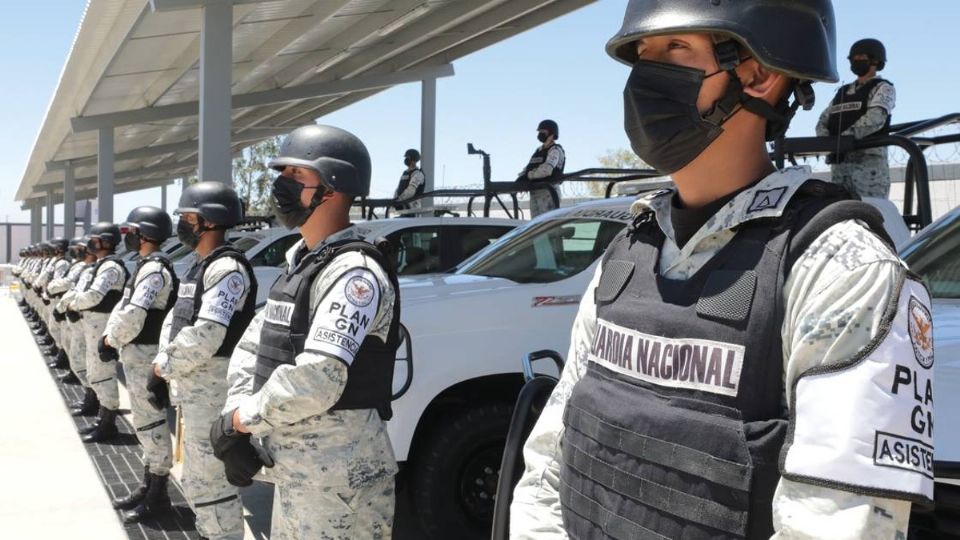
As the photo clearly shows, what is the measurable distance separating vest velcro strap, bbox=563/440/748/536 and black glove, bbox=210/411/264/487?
5.79 ft

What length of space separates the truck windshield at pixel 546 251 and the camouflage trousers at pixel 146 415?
2324mm

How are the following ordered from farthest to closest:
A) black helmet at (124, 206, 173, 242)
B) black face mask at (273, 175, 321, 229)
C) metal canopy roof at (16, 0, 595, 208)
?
metal canopy roof at (16, 0, 595, 208) → black helmet at (124, 206, 173, 242) → black face mask at (273, 175, 321, 229)

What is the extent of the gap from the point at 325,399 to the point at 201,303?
2.09m

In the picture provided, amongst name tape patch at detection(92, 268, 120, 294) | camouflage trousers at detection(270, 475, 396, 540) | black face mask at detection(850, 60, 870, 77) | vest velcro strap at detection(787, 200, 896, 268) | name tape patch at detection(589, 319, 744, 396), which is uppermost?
black face mask at detection(850, 60, 870, 77)

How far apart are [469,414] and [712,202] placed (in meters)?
2.95

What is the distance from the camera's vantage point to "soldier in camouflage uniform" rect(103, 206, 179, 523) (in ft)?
19.6

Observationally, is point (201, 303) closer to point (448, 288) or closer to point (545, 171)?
point (448, 288)

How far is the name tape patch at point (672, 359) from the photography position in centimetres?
132

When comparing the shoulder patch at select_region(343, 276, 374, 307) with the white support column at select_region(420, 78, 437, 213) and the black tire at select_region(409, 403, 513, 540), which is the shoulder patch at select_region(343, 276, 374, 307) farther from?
the white support column at select_region(420, 78, 437, 213)

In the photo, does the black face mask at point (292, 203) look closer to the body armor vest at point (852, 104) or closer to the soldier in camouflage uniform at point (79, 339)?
the body armor vest at point (852, 104)

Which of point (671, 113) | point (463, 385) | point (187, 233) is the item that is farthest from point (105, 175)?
point (671, 113)

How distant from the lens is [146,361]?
21.8 ft

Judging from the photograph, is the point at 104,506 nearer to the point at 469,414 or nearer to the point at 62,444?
the point at 62,444

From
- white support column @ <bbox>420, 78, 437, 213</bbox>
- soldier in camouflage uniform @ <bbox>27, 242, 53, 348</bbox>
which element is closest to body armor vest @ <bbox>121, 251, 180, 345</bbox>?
soldier in camouflage uniform @ <bbox>27, 242, 53, 348</bbox>
